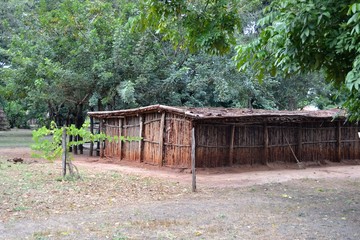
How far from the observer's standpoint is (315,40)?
17.8 ft

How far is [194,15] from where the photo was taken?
8.53m

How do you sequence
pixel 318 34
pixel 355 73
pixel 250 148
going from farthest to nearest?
1. pixel 250 148
2. pixel 318 34
3. pixel 355 73

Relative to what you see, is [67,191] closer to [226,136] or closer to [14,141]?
[226,136]

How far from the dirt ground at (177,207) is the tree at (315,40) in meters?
2.42

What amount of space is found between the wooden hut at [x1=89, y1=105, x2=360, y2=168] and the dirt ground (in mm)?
1772

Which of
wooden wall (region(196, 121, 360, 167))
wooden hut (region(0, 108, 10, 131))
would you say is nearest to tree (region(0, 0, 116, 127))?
wooden wall (region(196, 121, 360, 167))

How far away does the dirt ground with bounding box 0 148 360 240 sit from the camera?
6.04 metres

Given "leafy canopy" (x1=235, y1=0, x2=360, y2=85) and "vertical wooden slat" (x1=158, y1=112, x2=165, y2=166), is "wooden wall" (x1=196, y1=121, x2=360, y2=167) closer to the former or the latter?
"vertical wooden slat" (x1=158, y1=112, x2=165, y2=166)

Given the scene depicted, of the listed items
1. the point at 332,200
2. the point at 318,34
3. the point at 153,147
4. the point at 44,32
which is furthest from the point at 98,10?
the point at 318,34

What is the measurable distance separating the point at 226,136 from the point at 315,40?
9.91 m

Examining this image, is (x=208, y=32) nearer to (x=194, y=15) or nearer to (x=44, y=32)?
(x=194, y=15)

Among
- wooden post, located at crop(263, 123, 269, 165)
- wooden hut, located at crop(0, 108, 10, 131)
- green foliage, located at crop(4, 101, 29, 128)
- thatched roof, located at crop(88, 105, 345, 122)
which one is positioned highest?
green foliage, located at crop(4, 101, 29, 128)

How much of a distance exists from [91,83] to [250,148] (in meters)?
7.92

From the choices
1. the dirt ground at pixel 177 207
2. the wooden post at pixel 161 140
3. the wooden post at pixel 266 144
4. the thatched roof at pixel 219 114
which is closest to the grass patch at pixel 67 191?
the dirt ground at pixel 177 207
